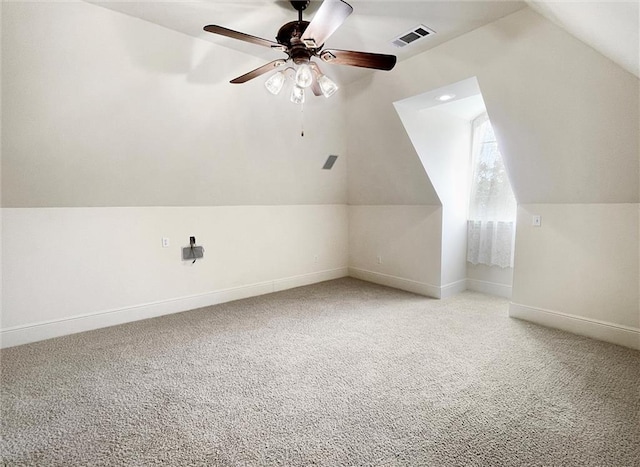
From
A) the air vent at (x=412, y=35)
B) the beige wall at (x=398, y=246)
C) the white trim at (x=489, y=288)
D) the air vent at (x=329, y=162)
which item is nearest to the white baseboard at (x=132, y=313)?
the beige wall at (x=398, y=246)

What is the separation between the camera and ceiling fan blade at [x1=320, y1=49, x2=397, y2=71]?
1.93 metres

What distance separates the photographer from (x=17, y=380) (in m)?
2.33

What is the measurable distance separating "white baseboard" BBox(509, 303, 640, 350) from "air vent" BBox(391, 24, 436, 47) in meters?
2.87

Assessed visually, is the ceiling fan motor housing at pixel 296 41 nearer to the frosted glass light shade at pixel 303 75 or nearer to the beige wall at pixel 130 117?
the frosted glass light shade at pixel 303 75

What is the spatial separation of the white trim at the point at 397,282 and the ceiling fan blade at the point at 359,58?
3098mm

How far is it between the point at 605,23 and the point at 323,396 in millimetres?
2717

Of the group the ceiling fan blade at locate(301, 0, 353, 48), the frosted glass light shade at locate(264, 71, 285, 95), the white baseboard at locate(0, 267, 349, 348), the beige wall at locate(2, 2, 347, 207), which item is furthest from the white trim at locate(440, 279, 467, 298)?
the ceiling fan blade at locate(301, 0, 353, 48)

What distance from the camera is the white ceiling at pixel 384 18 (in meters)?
1.88

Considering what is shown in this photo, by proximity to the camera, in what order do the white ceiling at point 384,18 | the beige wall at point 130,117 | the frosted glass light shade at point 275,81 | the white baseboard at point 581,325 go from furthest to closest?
the white baseboard at point 581,325 < the beige wall at point 130,117 < the frosted glass light shade at point 275,81 < the white ceiling at point 384,18

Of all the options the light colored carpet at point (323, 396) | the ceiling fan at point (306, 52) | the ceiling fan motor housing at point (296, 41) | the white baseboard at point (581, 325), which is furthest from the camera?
the white baseboard at point (581, 325)

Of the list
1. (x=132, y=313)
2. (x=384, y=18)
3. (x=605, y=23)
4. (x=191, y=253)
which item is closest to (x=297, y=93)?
(x=384, y=18)

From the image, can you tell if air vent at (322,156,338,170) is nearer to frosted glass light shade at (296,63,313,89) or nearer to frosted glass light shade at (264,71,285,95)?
frosted glass light shade at (264,71,285,95)

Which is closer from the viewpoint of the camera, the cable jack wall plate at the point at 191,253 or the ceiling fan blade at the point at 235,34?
the ceiling fan blade at the point at 235,34

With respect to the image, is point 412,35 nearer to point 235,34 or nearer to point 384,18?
point 384,18
